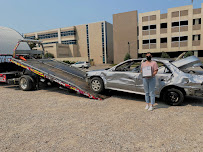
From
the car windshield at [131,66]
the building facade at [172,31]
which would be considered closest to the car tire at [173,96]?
the car windshield at [131,66]

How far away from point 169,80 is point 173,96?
0.54 m

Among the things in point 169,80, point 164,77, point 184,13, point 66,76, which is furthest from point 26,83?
point 184,13

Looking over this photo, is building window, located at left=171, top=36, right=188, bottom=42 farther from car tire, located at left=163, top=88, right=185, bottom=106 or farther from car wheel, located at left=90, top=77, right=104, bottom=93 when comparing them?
car tire, located at left=163, top=88, right=185, bottom=106

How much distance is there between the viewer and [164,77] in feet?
18.0

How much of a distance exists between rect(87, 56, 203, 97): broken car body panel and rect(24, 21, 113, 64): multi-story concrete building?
52000mm

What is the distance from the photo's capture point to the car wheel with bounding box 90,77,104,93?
22.2ft

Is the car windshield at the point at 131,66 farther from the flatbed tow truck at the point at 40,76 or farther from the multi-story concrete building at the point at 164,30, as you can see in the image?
the multi-story concrete building at the point at 164,30

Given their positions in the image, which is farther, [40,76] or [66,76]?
[40,76]

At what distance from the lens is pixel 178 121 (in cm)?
425

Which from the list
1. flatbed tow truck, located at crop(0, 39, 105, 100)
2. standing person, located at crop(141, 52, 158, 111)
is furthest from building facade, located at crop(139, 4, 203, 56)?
standing person, located at crop(141, 52, 158, 111)

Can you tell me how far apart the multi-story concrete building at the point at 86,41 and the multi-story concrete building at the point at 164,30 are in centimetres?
1621

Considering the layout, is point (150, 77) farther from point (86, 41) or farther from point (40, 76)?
point (86, 41)

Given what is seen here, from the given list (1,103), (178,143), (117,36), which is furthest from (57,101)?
(117,36)

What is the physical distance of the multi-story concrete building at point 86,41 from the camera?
193 ft
